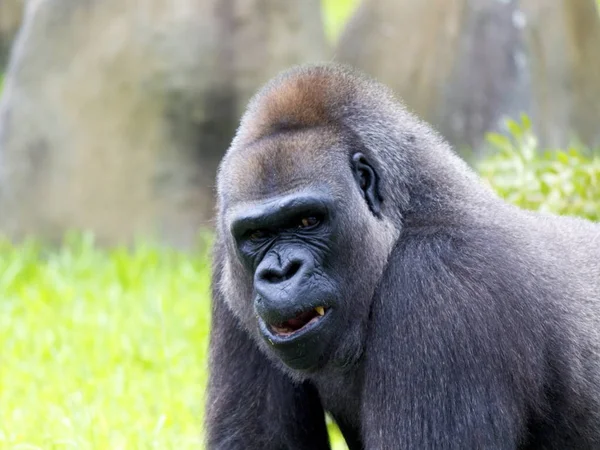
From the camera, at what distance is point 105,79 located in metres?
9.10

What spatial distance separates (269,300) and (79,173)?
19.0ft

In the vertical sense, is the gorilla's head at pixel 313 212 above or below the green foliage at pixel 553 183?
above

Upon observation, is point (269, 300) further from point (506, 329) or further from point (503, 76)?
point (503, 76)

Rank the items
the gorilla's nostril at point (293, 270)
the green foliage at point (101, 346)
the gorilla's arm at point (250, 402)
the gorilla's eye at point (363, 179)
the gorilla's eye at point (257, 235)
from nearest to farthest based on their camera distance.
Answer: the gorilla's nostril at point (293, 270) → the gorilla's eye at point (257, 235) → the gorilla's eye at point (363, 179) → the gorilla's arm at point (250, 402) → the green foliage at point (101, 346)

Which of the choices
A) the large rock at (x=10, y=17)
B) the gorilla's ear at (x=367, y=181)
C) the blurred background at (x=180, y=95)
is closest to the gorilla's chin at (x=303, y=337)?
the gorilla's ear at (x=367, y=181)

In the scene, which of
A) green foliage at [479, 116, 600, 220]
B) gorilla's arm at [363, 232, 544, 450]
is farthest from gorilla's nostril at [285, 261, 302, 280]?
green foliage at [479, 116, 600, 220]

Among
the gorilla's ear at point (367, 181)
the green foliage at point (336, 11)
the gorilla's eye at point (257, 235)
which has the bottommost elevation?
the gorilla's eye at point (257, 235)

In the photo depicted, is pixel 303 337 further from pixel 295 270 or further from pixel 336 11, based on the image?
pixel 336 11

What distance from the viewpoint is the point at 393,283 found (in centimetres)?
367

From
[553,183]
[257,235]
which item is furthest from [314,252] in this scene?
[553,183]

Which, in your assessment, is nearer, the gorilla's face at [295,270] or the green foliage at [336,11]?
the gorilla's face at [295,270]

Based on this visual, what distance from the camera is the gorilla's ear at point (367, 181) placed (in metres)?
3.80

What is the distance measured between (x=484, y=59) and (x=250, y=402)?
5.75 meters

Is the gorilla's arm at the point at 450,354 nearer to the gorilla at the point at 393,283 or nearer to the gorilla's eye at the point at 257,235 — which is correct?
the gorilla at the point at 393,283
